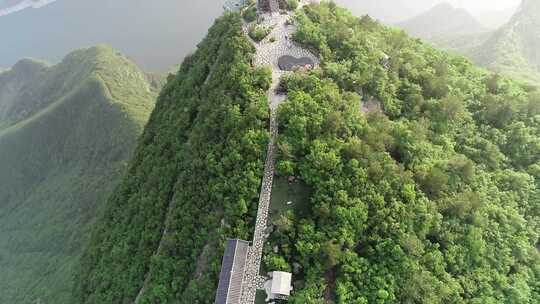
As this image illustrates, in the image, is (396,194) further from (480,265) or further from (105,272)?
(105,272)

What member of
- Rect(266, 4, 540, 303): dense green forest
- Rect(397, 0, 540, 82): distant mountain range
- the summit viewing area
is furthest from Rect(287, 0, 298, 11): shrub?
Rect(397, 0, 540, 82): distant mountain range

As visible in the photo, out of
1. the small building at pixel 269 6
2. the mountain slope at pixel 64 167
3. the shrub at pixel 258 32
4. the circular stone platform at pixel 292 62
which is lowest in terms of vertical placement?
the mountain slope at pixel 64 167

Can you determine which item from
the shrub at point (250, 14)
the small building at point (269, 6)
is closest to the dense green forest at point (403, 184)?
the small building at point (269, 6)

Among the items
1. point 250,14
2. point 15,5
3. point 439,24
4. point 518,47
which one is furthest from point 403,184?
point 15,5

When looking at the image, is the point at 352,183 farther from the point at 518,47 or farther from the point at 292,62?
the point at 518,47

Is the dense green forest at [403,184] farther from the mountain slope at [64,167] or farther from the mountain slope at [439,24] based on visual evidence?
the mountain slope at [439,24]

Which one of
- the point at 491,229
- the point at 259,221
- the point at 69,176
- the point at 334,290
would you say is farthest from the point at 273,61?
the point at 69,176

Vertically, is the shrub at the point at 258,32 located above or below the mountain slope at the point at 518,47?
above
